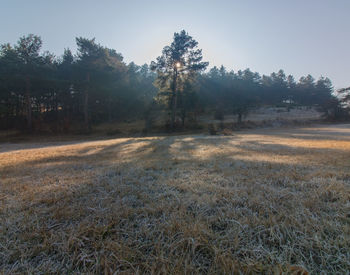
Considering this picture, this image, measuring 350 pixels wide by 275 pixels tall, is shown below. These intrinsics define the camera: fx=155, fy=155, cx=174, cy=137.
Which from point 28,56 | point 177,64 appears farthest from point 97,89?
point 177,64

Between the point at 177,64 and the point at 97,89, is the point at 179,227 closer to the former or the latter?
the point at 177,64

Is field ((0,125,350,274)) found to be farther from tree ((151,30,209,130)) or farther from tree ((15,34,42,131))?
tree ((15,34,42,131))

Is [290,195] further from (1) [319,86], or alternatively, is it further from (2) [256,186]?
(1) [319,86]

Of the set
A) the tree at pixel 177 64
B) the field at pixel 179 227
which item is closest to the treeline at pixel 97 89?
the tree at pixel 177 64

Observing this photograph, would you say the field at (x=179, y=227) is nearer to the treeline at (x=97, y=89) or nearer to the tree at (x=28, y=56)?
the treeline at (x=97, y=89)

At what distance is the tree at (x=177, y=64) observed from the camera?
21875 millimetres

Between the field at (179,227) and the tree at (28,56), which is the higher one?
the tree at (28,56)

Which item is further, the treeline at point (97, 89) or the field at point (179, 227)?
the treeline at point (97, 89)

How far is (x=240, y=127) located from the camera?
24.2 metres

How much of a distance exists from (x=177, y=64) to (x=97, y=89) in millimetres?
13751

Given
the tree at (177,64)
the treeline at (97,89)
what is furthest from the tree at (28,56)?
the tree at (177,64)

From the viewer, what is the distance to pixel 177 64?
878 inches

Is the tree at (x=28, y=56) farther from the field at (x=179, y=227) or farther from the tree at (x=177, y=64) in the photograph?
the field at (x=179, y=227)

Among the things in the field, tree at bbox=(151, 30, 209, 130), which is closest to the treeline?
tree at bbox=(151, 30, 209, 130)
